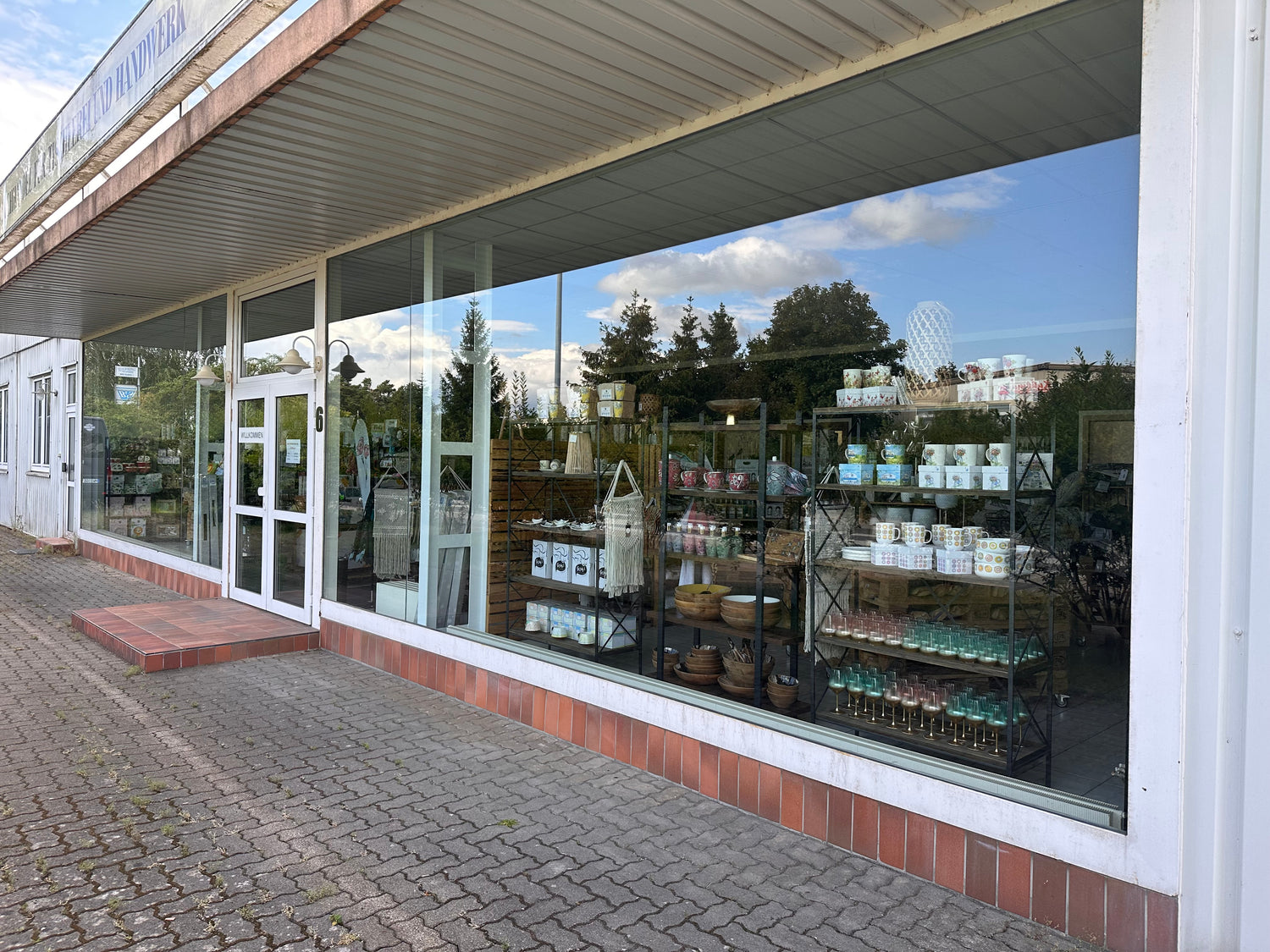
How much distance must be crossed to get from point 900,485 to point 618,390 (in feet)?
7.69

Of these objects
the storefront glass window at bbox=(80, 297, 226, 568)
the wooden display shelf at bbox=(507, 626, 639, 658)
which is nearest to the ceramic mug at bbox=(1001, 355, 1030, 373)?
the wooden display shelf at bbox=(507, 626, 639, 658)

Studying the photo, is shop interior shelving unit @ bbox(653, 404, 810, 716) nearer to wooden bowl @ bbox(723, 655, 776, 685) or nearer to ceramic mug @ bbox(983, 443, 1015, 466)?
wooden bowl @ bbox(723, 655, 776, 685)

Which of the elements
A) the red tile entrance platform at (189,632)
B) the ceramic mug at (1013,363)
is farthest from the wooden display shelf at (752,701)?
the red tile entrance platform at (189,632)

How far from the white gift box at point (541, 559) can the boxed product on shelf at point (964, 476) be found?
2907mm

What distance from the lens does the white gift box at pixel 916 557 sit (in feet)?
→ 13.2

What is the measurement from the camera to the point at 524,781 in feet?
13.5

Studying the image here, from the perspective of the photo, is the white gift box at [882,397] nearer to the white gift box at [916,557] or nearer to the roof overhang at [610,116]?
the white gift box at [916,557]

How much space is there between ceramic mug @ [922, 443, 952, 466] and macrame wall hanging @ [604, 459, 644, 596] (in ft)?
6.78

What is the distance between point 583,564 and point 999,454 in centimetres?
287

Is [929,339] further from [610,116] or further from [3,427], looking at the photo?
[3,427]

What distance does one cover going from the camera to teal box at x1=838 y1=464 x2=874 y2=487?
13.7 ft

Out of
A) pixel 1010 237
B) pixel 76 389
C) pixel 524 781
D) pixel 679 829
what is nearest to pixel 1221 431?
pixel 1010 237

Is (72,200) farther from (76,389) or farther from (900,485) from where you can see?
(900,485)

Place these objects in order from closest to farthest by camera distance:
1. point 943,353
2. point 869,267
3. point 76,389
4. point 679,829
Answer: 1. point 679,829
2. point 943,353
3. point 869,267
4. point 76,389
